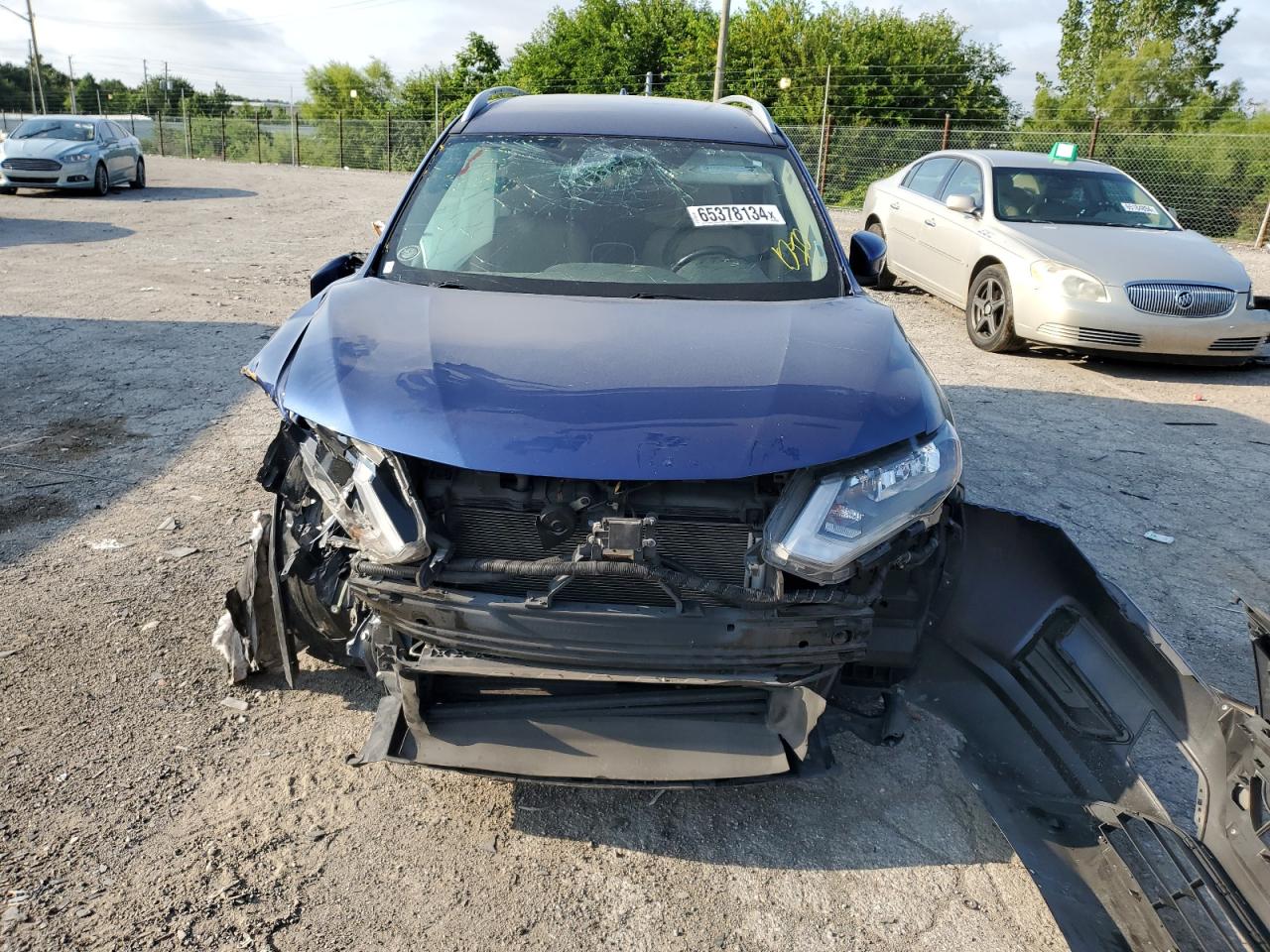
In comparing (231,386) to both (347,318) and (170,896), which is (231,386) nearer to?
(347,318)

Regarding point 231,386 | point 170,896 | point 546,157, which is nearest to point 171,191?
point 231,386

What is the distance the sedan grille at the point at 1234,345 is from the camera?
764 centimetres

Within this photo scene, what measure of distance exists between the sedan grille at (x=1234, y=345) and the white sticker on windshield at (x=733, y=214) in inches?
215

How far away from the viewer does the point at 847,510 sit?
7.88ft

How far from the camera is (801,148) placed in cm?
2242

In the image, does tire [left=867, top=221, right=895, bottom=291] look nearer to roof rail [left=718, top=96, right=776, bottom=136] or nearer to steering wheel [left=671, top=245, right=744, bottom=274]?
roof rail [left=718, top=96, right=776, bottom=136]

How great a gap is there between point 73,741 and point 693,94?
1336 inches

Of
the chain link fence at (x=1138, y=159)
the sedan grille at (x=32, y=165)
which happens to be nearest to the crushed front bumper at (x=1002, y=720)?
the chain link fence at (x=1138, y=159)

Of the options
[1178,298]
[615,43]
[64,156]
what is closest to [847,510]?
[1178,298]

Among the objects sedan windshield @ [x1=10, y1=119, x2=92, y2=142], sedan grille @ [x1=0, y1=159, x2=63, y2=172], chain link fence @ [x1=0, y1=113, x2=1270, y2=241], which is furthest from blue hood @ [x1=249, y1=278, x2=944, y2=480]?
sedan windshield @ [x1=10, y1=119, x2=92, y2=142]

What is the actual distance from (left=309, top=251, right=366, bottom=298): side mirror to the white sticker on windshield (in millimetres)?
1311

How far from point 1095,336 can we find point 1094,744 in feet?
18.5

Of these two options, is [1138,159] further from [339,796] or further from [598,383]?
[339,796]

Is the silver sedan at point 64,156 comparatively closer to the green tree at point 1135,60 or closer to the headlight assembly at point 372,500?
the headlight assembly at point 372,500
